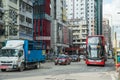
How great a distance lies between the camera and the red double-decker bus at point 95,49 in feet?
147

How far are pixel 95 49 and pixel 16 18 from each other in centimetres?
2488

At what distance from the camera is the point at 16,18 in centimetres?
6538

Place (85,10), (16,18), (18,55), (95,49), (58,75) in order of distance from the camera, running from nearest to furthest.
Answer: (58,75) → (18,55) → (95,49) → (16,18) → (85,10)

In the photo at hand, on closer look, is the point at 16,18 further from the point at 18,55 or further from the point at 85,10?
the point at 85,10

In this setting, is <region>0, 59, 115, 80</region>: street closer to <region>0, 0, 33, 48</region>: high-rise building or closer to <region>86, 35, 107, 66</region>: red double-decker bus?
<region>86, 35, 107, 66</region>: red double-decker bus

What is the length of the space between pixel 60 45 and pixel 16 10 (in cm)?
4744

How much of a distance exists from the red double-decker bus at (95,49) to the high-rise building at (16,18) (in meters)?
20.7

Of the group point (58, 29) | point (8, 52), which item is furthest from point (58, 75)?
point (58, 29)

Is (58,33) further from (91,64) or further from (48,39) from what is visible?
(91,64)

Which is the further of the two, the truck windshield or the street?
the truck windshield

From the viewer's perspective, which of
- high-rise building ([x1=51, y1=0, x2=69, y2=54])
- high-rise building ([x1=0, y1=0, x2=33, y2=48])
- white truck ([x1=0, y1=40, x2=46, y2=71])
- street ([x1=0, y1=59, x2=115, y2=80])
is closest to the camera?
street ([x1=0, y1=59, x2=115, y2=80])

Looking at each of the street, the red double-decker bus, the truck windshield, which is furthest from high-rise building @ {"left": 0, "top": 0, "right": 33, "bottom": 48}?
the street

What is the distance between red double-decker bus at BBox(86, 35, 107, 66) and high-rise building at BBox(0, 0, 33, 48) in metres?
20.7

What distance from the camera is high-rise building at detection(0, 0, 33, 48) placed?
6116cm
